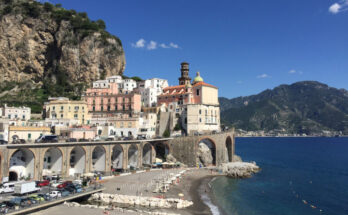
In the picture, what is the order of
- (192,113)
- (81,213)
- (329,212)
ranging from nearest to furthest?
1. (81,213)
2. (329,212)
3. (192,113)

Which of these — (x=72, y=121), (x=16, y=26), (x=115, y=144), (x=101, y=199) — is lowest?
(x=101, y=199)

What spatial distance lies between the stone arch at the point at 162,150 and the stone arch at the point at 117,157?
1519cm

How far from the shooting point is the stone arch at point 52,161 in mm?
51031

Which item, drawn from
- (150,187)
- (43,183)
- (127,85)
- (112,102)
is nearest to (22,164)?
(43,183)

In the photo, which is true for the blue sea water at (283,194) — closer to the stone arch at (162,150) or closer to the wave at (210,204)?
the wave at (210,204)

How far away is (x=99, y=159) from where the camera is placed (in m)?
59.7

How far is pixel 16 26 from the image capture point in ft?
364

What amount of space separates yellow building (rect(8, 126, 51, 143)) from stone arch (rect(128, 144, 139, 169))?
63.8ft

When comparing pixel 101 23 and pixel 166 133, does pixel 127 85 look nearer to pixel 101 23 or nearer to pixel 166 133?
Result: pixel 166 133

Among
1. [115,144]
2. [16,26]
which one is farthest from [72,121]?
[16,26]

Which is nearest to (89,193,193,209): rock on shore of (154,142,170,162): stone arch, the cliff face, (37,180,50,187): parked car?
(37,180,50,187): parked car

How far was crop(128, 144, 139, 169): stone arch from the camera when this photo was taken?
67.0 metres

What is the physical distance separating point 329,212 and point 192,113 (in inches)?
1871

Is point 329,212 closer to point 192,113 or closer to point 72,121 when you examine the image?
point 192,113
